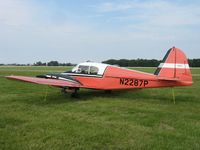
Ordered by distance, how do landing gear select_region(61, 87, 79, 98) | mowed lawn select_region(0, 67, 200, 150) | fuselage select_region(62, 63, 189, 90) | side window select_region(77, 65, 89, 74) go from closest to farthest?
mowed lawn select_region(0, 67, 200, 150)
fuselage select_region(62, 63, 189, 90)
landing gear select_region(61, 87, 79, 98)
side window select_region(77, 65, 89, 74)

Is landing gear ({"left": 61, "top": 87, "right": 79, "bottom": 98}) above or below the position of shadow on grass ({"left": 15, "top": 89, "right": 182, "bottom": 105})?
above

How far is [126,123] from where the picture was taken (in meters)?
7.62

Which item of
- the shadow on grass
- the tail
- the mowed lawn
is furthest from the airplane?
the mowed lawn

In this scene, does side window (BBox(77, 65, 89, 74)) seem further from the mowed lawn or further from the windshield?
the mowed lawn

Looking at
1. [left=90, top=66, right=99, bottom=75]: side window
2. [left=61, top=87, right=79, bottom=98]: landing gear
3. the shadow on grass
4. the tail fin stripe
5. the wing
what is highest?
the tail fin stripe

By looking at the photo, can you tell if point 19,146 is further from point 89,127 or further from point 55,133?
point 89,127

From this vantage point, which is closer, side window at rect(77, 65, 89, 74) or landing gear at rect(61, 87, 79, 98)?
landing gear at rect(61, 87, 79, 98)

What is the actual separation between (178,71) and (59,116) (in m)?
5.53

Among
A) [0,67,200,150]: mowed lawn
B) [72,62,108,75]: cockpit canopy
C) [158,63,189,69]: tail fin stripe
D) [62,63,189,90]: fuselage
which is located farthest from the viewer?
[72,62,108,75]: cockpit canopy

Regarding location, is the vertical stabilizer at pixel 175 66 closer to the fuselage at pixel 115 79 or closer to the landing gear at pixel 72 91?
the fuselage at pixel 115 79

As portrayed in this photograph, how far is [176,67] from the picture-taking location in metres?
11.7

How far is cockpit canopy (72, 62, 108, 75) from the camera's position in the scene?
1304 centimetres

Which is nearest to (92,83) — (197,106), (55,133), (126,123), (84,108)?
(84,108)

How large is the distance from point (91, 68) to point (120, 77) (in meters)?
1.56
